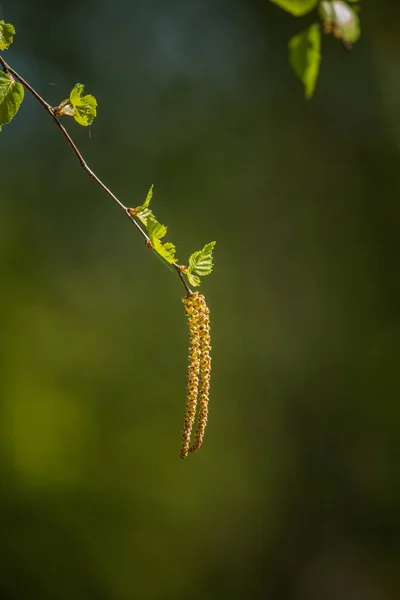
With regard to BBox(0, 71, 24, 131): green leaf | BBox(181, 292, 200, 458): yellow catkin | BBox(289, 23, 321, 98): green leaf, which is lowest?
BBox(181, 292, 200, 458): yellow catkin

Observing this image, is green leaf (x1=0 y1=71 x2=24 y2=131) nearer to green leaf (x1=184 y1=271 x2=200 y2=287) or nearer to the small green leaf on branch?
the small green leaf on branch

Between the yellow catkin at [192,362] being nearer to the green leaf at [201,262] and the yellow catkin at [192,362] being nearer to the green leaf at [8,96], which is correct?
the green leaf at [201,262]

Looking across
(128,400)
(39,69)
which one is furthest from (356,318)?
(39,69)

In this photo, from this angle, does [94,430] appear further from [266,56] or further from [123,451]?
[266,56]

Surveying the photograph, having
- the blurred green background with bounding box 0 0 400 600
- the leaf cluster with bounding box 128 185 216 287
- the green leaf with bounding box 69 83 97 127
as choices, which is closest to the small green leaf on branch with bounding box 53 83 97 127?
the green leaf with bounding box 69 83 97 127

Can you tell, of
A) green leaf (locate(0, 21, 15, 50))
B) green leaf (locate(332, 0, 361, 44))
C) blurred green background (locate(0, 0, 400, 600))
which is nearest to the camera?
green leaf (locate(332, 0, 361, 44))

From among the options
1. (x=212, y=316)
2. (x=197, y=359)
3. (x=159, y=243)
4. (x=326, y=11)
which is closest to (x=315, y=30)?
(x=326, y=11)
